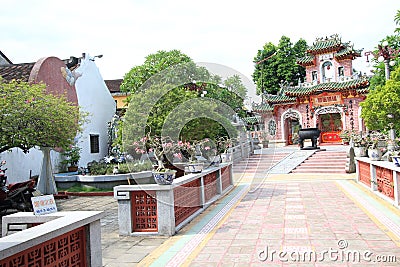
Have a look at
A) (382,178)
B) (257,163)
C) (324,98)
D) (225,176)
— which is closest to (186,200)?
(225,176)

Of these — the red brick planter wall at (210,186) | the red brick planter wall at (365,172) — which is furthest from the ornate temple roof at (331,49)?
the red brick planter wall at (210,186)

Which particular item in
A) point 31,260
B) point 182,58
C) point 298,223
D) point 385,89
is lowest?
point 298,223

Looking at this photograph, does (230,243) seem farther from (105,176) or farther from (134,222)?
(105,176)

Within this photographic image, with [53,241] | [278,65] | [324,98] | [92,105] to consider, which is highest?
[278,65]

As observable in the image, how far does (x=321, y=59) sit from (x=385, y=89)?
1084 cm

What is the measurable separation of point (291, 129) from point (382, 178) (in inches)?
691

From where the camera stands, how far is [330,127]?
22766 millimetres

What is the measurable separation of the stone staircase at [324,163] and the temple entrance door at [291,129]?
7.48 m

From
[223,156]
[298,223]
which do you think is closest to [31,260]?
[298,223]

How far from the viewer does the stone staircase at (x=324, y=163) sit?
1367cm

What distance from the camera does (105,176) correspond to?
34.2ft

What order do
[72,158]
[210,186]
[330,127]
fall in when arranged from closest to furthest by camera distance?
1. [210,186]
2. [72,158]
3. [330,127]

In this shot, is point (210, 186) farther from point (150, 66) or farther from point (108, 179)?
point (150, 66)

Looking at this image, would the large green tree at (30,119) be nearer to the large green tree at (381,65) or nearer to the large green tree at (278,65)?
the large green tree at (381,65)
